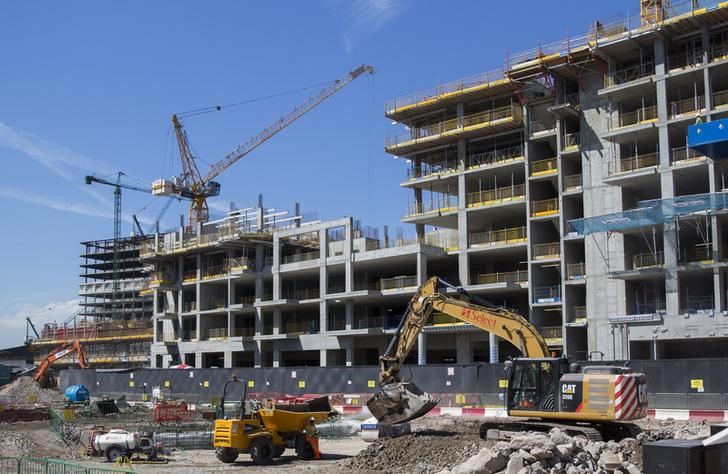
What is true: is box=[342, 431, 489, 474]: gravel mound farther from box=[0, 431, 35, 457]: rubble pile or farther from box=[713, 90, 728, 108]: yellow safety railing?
box=[713, 90, 728, 108]: yellow safety railing

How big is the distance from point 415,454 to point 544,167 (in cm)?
3827

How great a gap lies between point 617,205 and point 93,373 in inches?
1906

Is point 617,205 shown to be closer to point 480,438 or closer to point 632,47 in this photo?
point 632,47

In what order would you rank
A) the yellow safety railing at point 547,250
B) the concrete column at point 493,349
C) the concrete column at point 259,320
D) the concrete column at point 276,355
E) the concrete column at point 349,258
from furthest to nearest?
the concrete column at point 259,320
the concrete column at point 276,355
the concrete column at point 349,258
the yellow safety railing at point 547,250
the concrete column at point 493,349

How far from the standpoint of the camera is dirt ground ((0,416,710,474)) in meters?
24.4

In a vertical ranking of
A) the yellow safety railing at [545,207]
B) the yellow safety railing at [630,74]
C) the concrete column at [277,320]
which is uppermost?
the yellow safety railing at [630,74]

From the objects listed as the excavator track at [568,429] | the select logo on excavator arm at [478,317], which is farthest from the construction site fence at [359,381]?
the excavator track at [568,429]

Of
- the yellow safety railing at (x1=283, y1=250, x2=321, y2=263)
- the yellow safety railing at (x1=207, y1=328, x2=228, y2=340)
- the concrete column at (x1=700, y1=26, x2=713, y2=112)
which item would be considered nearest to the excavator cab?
the concrete column at (x1=700, y1=26, x2=713, y2=112)

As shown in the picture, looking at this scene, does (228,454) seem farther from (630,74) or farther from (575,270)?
(630,74)

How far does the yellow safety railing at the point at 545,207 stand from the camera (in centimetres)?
5900

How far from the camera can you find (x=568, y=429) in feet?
84.5

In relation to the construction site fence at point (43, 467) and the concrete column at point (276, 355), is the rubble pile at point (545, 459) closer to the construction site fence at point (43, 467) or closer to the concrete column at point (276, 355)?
the construction site fence at point (43, 467)

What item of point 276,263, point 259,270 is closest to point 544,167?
point 276,263

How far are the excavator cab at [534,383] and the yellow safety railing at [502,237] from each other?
34.8 meters
